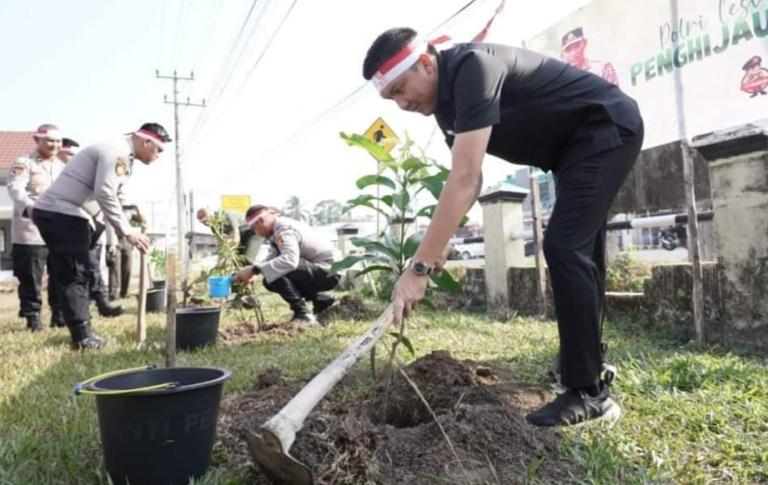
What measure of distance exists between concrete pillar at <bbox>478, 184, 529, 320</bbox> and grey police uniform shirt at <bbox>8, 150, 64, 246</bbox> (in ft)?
13.5

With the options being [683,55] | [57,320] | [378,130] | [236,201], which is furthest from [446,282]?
[236,201]

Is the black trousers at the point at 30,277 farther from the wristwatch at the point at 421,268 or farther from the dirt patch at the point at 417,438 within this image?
the wristwatch at the point at 421,268

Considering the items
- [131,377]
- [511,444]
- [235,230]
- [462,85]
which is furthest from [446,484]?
[235,230]

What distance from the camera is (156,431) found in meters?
1.50

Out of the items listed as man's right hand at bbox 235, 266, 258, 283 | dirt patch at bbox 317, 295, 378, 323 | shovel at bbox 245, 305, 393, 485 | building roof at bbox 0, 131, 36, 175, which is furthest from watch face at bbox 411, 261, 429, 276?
building roof at bbox 0, 131, 36, 175

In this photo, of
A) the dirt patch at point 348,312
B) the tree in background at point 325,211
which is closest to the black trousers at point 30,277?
the dirt patch at point 348,312

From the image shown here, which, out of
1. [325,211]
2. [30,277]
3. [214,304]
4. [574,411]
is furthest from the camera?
[325,211]

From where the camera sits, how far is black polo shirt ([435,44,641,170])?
195cm

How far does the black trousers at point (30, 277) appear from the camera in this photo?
4988mm

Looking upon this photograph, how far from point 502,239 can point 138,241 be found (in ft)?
10.5

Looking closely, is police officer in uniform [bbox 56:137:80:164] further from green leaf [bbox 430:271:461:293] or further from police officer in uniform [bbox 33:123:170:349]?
green leaf [bbox 430:271:461:293]

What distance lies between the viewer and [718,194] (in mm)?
3232

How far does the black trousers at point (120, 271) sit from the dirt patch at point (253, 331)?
12.0ft

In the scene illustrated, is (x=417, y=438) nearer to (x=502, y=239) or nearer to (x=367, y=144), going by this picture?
(x=367, y=144)
